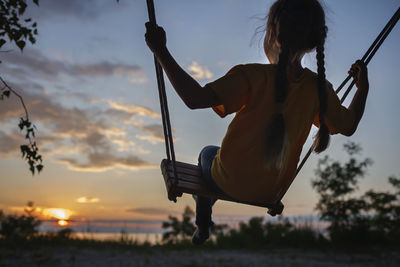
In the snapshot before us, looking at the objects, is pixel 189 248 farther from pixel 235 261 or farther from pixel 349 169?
pixel 349 169

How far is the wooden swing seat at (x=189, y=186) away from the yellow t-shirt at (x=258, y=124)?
75mm

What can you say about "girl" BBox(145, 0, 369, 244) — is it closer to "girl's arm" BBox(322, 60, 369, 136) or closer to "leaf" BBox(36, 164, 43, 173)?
"girl's arm" BBox(322, 60, 369, 136)

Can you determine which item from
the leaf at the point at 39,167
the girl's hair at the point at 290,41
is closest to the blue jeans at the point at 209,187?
the girl's hair at the point at 290,41

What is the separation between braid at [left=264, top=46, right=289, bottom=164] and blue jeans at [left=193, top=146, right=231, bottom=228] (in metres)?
0.45

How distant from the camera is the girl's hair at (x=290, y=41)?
1.60 m

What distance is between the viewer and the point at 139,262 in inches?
234

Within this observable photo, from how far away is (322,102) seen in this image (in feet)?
5.68

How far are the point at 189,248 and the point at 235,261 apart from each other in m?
1.59

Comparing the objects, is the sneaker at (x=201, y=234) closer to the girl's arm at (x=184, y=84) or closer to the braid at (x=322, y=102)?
the braid at (x=322, y=102)

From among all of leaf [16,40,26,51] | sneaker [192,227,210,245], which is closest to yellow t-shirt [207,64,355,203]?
sneaker [192,227,210,245]

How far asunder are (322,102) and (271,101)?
292mm

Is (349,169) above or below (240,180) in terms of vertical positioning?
above

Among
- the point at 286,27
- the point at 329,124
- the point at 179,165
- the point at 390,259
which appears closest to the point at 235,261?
the point at 390,259

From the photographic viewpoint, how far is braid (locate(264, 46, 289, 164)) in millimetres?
1581
